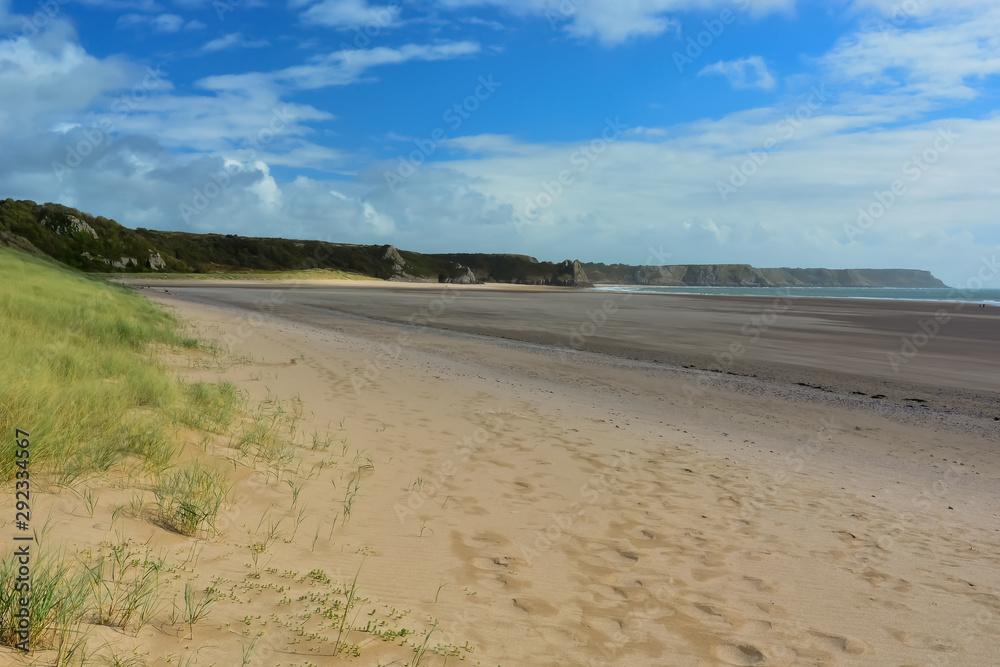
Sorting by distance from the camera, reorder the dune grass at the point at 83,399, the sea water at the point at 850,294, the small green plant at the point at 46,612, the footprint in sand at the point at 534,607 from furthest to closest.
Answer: the sea water at the point at 850,294
the dune grass at the point at 83,399
the footprint in sand at the point at 534,607
the small green plant at the point at 46,612

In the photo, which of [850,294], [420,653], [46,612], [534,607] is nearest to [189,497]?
[46,612]

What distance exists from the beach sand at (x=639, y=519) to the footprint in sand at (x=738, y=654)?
0.02m

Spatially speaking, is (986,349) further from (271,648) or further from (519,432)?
(271,648)

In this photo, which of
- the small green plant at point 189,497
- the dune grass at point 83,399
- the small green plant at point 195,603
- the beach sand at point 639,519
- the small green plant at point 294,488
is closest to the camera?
the small green plant at point 195,603

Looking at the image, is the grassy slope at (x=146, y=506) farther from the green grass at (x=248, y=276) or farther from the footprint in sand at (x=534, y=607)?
the green grass at (x=248, y=276)

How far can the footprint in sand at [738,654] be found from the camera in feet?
11.3

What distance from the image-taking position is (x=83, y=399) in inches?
218

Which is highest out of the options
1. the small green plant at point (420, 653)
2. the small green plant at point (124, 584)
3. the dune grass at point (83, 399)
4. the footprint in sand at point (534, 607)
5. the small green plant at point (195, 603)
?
the dune grass at point (83, 399)

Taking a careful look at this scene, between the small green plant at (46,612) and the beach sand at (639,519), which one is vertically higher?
the small green plant at (46,612)

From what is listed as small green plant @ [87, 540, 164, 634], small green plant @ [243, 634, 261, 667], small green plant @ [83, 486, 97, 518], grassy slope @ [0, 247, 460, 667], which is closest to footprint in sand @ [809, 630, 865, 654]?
grassy slope @ [0, 247, 460, 667]

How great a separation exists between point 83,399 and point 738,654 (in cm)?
591

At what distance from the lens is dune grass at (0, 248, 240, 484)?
4.40 metres

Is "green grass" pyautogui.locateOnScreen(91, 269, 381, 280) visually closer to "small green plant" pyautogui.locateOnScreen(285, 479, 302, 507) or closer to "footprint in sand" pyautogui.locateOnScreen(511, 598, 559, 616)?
"small green plant" pyautogui.locateOnScreen(285, 479, 302, 507)

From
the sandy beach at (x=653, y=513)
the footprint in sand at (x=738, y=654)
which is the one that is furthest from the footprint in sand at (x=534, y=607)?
the footprint in sand at (x=738, y=654)
